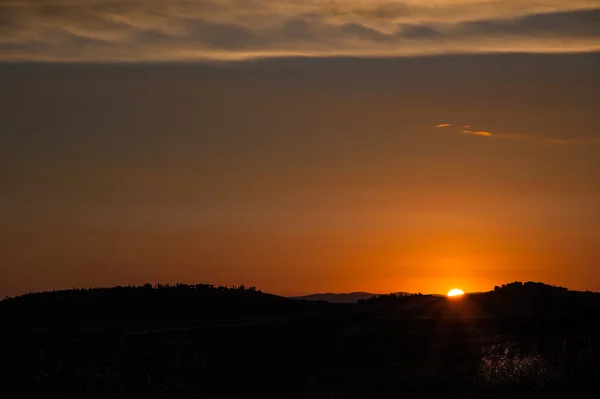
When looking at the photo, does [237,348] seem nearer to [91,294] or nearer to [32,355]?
[32,355]

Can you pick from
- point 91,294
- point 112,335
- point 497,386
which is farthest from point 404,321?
point 91,294

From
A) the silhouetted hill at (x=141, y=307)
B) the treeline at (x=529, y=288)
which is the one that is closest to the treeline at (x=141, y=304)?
the silhouetted hill at (x=141, y=307)

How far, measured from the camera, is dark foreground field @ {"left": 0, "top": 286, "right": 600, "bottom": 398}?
18.1 metres

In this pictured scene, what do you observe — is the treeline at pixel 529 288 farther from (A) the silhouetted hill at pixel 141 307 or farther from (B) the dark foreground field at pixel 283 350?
(A) the silhouetted hill at pixel 141 307

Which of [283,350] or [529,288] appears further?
[529,288]

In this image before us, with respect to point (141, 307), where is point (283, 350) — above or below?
below

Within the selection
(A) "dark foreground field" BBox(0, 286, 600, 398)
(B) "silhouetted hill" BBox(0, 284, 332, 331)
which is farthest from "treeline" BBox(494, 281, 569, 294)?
(B) "silhouetted hill" BBox(0, 284, 332, 331)

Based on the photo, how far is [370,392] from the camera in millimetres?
18125

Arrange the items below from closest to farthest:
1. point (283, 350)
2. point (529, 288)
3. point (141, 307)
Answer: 1. point (283, 350)
2. point (141, 307)
3. point (529, 288)

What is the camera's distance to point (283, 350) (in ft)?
79.9

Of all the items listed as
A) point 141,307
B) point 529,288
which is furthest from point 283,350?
point 529,288

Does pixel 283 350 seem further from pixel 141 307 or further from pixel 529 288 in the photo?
pixel 529 288

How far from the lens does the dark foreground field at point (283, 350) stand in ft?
59.5

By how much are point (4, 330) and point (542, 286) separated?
22.8 m
